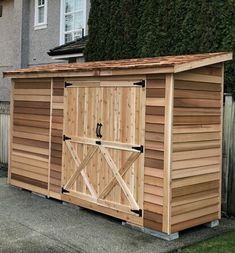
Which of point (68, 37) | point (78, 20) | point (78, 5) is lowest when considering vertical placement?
point (68, 37)

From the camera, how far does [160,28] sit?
9.71 metres

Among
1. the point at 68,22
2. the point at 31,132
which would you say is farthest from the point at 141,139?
the point at 68,22

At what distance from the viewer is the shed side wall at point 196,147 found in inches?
249

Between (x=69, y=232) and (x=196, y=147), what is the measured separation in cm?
229

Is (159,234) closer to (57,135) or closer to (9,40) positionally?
(57,135)

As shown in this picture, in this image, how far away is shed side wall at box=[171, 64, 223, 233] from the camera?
6320mm

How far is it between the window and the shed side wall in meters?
10.2

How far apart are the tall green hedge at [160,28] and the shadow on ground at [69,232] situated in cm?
334

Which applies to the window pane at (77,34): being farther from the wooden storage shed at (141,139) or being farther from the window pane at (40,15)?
the wooden storage shed at (141,139)

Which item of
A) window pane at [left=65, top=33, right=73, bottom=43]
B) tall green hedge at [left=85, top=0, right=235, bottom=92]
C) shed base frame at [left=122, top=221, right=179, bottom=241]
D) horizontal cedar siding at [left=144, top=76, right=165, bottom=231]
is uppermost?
window pane at [left=65, top=33, right=73, bottom=43]

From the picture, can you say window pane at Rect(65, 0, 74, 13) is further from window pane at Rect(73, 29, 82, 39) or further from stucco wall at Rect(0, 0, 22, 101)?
stucco wall at Rect(0, 0, 22, 101)

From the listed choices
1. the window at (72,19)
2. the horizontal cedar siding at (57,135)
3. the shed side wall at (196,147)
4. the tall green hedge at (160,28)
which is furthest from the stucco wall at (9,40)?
the shed side wall at (196,147)

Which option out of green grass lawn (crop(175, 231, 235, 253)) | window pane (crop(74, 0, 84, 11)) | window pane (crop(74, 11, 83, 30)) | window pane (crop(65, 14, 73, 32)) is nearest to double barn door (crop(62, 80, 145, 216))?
green grass lawn (crop(175, 231, 235, 253))

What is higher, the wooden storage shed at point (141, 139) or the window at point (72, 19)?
the window at point (72, 19)
